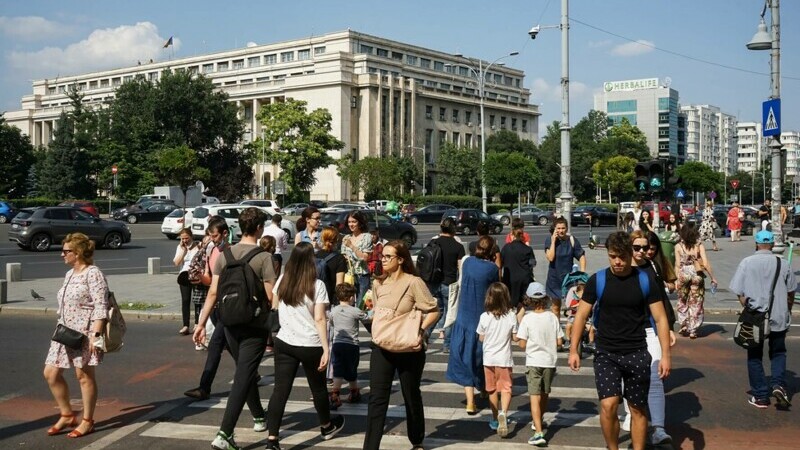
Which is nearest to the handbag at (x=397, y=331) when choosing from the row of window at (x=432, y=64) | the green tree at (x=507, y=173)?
the green tree at (x=507, y=173)

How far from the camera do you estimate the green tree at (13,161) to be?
76.4m

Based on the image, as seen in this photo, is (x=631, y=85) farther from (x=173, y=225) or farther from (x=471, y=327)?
(x=471, y=327)

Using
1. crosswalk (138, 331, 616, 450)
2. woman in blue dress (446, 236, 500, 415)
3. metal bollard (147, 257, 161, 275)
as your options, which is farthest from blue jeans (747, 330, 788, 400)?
metal bollard (147, 257, 161, 275)

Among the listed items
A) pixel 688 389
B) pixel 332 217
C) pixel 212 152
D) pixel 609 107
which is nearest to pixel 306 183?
pixel 212 152

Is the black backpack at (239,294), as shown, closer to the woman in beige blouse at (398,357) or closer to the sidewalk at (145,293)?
the woman in beige blouse at (398,357)

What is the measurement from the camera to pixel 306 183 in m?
77.8

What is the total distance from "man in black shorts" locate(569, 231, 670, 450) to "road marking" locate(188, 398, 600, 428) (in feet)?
5.01

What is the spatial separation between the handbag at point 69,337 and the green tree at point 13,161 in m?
74.1

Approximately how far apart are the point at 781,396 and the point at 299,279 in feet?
16.1

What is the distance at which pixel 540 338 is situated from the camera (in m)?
6.86

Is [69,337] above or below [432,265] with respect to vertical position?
below

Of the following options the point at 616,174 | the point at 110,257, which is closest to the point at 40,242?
the point at 110,257

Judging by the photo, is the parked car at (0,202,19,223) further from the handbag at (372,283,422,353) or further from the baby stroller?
the handbag at (372,283,422,353)

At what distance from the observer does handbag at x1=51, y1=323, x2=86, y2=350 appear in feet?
21.8
